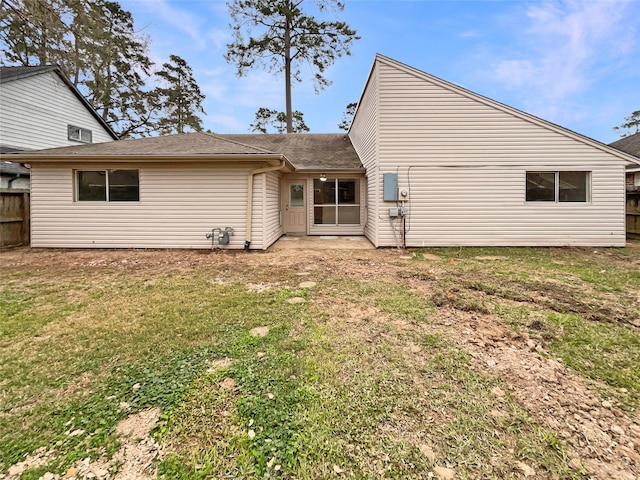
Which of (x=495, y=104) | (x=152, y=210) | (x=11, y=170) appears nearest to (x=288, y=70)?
(x=495, y=104)

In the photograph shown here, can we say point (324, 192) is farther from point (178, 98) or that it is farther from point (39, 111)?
point (178, 98)

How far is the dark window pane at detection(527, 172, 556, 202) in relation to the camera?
28.0 feet

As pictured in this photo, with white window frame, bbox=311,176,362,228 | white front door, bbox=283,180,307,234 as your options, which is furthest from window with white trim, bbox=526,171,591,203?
white front door, bbox=283,180,307,234

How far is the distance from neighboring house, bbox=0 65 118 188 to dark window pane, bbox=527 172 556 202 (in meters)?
16.3

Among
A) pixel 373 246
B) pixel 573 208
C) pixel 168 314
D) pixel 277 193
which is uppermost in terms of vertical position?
pixel 277 193

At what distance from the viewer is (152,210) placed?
27.0 feet

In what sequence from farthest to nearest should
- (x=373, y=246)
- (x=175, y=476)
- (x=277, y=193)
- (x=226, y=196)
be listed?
(x=277, y=193), (x=373, y=246), (x=226, y=196), (x=175, y=476)

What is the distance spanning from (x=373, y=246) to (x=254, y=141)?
8.45 meters

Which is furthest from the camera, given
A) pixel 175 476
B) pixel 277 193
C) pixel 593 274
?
pixel 277 193

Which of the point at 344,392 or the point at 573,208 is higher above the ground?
the point at 573,208

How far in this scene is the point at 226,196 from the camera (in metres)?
8.10

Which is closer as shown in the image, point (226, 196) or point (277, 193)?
point (226, 196)

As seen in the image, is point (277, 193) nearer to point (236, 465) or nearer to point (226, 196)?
point (226, 196)

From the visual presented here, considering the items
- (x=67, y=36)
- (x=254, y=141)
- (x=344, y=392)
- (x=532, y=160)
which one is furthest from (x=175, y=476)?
(x=254, y=141)
